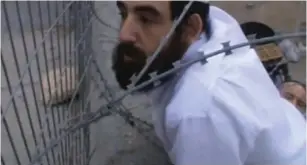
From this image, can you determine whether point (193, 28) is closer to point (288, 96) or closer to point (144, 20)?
point (144, 20)

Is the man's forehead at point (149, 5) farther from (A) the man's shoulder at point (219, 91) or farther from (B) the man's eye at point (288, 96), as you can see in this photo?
(B) the man's eye at point (288, 96)

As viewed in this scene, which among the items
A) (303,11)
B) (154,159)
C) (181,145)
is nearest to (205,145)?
(181,145)

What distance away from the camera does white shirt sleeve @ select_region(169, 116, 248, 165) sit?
0.96m

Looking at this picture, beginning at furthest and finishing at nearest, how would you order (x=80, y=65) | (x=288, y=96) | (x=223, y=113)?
(x=288, y=96) < (x=80, y=65) < (x=223, y=113)

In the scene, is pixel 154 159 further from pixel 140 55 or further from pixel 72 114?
pixel 140 55

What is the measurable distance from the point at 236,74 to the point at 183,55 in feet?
0.33

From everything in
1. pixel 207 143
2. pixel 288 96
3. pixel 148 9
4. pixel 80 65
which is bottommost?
pixel 288 96

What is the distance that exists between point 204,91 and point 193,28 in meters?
0.14

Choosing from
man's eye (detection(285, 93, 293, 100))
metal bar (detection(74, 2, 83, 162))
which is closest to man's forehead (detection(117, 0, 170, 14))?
metal bar (detection(74, 2, 83, 162))

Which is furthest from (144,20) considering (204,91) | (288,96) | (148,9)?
(288,96)

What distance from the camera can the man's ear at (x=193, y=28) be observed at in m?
1.05

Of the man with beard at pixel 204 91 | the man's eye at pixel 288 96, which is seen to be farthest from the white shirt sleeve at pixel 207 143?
the man's eye at pixel 288 96

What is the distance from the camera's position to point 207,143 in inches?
38.4

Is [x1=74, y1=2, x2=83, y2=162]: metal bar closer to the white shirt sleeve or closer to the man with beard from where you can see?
the man with beard
